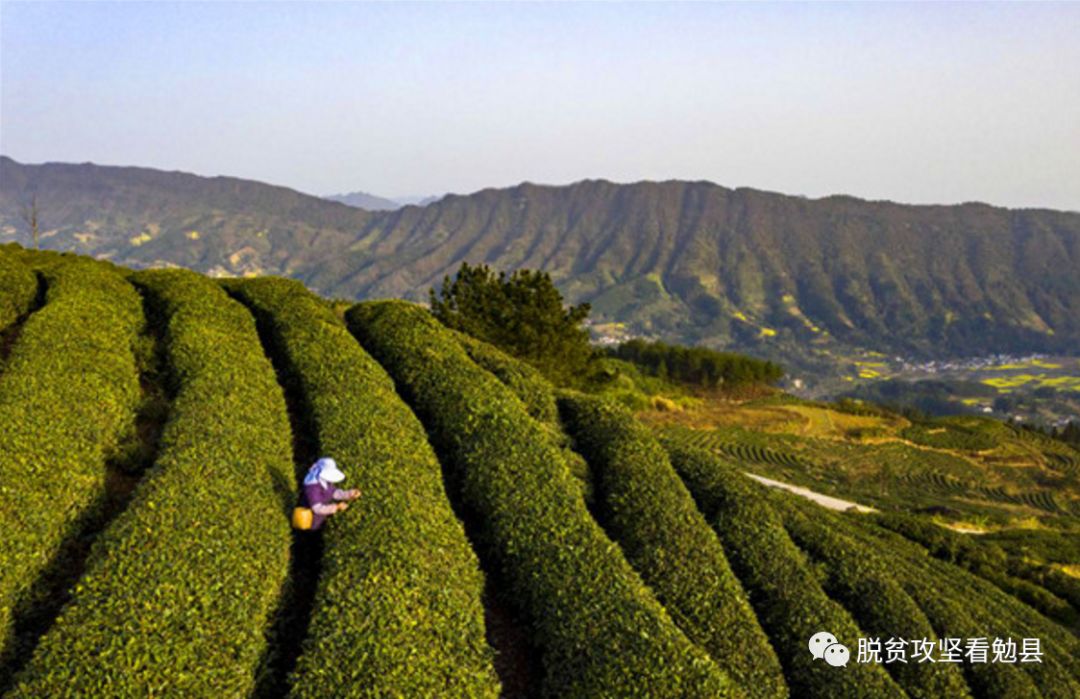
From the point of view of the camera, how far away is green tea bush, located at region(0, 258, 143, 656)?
34.4 ft

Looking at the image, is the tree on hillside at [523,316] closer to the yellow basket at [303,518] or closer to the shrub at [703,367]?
the yellow basket at [303,518]

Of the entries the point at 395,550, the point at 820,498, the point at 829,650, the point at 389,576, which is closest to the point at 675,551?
the point at 829,650

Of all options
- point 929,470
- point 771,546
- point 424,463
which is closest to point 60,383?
point 424,463

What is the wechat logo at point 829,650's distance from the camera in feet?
41.3

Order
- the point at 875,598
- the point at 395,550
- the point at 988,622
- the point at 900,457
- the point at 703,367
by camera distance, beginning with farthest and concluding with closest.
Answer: the point at 703,367, the point at 900,457, the point at 988,622, the point at 875,598, the point at 395,550

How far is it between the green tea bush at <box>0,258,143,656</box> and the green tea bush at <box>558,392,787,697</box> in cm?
1169

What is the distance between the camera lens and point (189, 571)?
10.0 meters

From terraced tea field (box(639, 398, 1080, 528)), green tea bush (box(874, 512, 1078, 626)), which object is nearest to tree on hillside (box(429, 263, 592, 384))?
green tea bush (box(874, 512, 1078, 626))

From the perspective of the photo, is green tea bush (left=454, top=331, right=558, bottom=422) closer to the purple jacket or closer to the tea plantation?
the tea plantation

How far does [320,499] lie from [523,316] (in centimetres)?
3883

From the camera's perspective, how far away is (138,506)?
11.6 metres

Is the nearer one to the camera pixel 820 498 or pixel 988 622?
pixel 988 622

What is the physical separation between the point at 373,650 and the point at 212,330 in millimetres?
17095

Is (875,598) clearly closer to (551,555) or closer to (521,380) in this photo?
(551,555)
